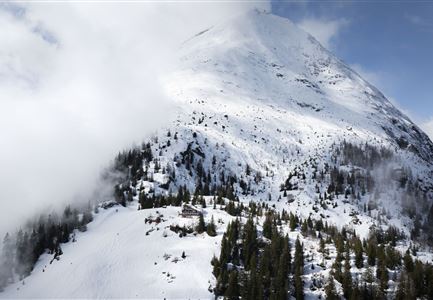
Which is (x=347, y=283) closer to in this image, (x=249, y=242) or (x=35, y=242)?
(x=249, y=242)

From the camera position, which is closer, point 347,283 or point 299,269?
point 347,283

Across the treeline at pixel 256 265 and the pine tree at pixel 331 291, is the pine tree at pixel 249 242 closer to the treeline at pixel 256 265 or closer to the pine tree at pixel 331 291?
the treeline at pixel 256 265

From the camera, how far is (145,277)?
13475 cm

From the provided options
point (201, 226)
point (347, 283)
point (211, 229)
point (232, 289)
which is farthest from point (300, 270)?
point (201, 226)

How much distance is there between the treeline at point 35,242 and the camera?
15800 centimetres

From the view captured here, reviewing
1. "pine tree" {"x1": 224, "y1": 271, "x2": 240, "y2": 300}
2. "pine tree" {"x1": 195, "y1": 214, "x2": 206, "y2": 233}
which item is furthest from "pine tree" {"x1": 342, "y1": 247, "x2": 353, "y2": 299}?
"pine tree" {"x1": 195, "y1": 214, "x2": 206, "y2": 233}

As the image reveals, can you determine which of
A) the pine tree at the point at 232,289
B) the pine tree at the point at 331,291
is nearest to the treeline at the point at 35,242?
the pine tree at the point at 232,289

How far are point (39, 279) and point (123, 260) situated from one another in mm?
26629

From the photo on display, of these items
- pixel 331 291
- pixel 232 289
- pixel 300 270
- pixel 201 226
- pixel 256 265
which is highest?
pixel 201 226

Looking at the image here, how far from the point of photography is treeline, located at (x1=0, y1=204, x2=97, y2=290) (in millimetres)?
158000

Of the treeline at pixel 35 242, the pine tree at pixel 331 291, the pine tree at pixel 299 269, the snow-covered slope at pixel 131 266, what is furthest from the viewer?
the treeline at pixel 35 242

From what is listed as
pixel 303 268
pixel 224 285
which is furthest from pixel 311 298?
pixel 224 285

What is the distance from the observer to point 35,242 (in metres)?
173

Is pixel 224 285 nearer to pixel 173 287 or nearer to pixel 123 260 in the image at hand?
pixel 173 287
